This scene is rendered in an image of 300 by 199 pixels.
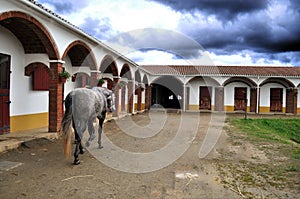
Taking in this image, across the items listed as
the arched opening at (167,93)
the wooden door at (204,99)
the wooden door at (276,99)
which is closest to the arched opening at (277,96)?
the wooden door at (276,99)

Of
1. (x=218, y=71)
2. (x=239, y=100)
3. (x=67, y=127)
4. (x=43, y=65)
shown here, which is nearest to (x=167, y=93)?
(x=218, y=71)

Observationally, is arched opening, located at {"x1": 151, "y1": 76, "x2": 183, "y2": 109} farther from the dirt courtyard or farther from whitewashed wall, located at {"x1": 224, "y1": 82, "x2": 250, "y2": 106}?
the dirt courtyard

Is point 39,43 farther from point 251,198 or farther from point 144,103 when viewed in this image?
point 144,103

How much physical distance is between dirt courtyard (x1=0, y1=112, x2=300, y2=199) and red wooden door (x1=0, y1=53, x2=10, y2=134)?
129cm

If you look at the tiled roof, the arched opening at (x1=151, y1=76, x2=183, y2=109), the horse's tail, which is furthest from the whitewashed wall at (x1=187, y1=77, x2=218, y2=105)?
the horse's tail

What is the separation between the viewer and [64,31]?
22.5ft

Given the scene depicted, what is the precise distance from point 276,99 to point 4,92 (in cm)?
1892

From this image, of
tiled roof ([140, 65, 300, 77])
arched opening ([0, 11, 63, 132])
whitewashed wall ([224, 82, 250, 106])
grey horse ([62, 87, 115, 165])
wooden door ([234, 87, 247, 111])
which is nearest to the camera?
grey horse ([62, 87, 115, 165])

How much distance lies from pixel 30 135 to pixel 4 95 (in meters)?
1.29

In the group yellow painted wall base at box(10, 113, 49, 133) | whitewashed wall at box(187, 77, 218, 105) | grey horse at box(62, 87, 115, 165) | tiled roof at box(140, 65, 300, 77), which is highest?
tiled roof at box(140, 65, 300, 77)

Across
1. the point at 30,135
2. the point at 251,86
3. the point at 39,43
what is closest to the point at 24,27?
the point at 39,43

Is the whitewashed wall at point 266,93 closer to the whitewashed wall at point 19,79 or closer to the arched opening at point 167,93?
the arched opening at point 167,93

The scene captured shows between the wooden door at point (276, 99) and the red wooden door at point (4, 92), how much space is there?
18.5 m

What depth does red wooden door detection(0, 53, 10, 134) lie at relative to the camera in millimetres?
6375
